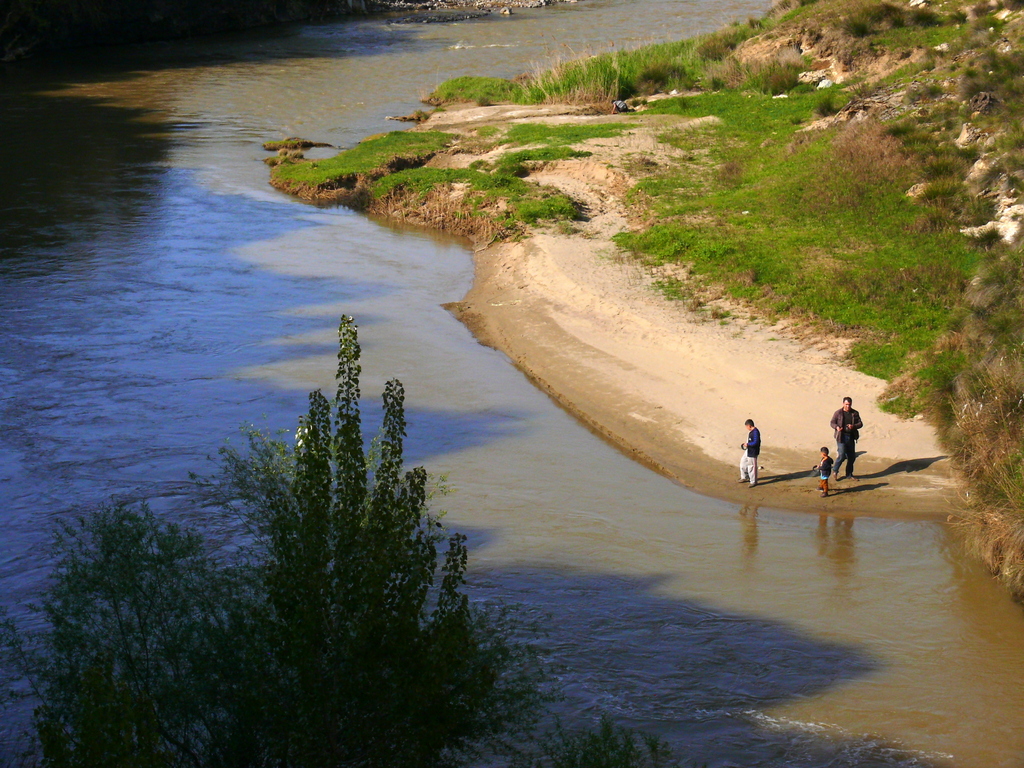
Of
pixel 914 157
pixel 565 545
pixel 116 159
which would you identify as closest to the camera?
pixel 565 545

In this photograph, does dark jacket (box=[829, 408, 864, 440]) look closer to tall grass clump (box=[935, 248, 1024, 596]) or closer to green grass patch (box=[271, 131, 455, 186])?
tall grass clump (box=[935, 248, 1024, 596])

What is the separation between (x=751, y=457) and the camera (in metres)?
15.2

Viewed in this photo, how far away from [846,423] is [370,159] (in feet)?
71.9

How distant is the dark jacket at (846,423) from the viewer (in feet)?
49.1

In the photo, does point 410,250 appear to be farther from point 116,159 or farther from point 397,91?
point 397,91

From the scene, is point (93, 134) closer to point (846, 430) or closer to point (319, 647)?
point (846, 430)

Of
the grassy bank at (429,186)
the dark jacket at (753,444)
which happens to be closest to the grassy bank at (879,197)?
the dark jacket at (753,444)

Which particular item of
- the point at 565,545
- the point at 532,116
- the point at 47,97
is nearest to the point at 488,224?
A: the point at 532,116

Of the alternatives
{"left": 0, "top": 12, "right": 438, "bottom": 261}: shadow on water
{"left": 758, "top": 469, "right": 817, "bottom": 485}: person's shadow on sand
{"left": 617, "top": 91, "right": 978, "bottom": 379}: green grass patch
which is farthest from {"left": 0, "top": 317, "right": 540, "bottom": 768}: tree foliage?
{"left": 0, "top": 12, "right": 438, "bottom": 261}: shadow on water

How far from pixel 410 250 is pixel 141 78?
29.0 metres

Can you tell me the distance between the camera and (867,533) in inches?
561

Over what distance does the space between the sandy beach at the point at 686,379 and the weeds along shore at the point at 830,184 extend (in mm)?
544

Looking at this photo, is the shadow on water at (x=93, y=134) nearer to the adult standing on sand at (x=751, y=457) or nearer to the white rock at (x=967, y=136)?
the adult standing on sand at (x=751, y=457)

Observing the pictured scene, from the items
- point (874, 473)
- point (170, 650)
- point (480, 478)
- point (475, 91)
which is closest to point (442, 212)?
point (480, 478)
